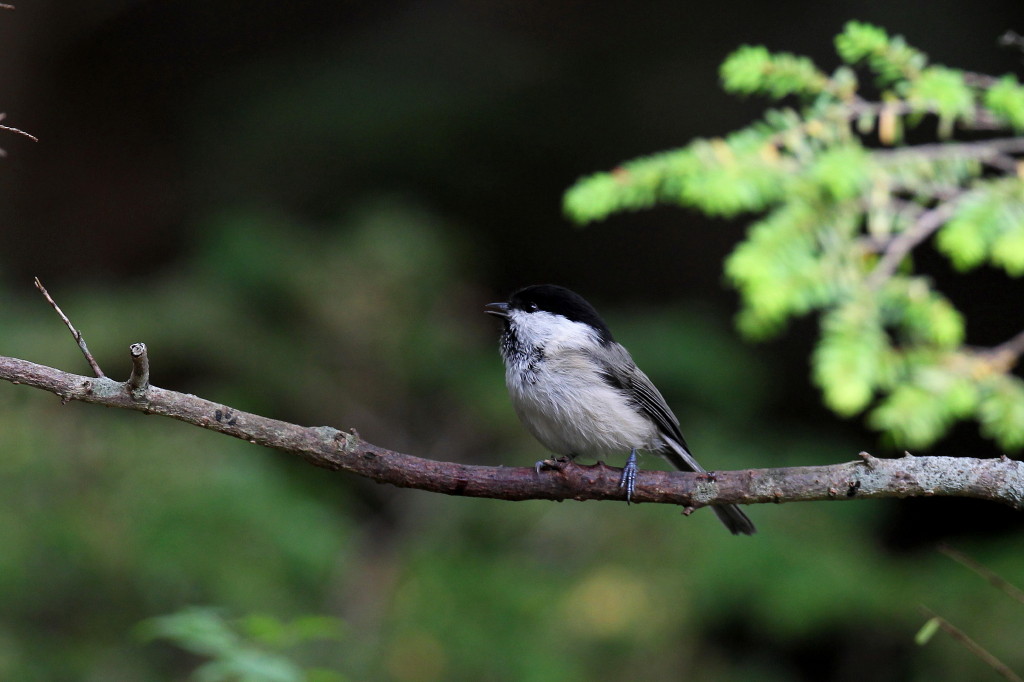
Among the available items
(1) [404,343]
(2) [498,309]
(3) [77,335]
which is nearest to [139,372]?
(3) [77,335]

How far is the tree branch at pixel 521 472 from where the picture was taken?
2.04m

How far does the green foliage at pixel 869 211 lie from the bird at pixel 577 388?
567 mm

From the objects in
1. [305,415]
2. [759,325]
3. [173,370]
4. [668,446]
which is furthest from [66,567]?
[759,325]

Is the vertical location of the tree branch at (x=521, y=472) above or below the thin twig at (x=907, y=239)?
below

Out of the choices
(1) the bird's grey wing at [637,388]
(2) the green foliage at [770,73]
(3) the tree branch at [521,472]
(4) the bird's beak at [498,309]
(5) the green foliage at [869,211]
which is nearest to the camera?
(3) the tree branch at [521,472]

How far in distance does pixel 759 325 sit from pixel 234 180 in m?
4.56

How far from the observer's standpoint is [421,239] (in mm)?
4801

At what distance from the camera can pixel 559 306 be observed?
329 centimetres

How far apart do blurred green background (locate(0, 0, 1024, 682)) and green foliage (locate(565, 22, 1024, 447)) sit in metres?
1.65

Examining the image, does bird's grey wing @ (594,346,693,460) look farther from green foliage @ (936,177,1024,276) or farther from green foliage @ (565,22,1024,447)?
green foliage @ (936,177,1024,276)

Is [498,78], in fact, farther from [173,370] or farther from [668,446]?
[668,446]

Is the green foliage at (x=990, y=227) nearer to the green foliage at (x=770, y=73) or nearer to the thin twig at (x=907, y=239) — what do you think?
the thin twig at (x=907, y=239)

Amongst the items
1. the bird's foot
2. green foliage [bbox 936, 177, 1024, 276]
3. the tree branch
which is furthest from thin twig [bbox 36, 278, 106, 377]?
green foliage [bbox 936, 177, 1024, 276]

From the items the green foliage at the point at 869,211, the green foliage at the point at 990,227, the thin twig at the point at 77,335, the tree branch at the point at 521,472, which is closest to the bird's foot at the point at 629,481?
the tree branch at the point at 521,472
